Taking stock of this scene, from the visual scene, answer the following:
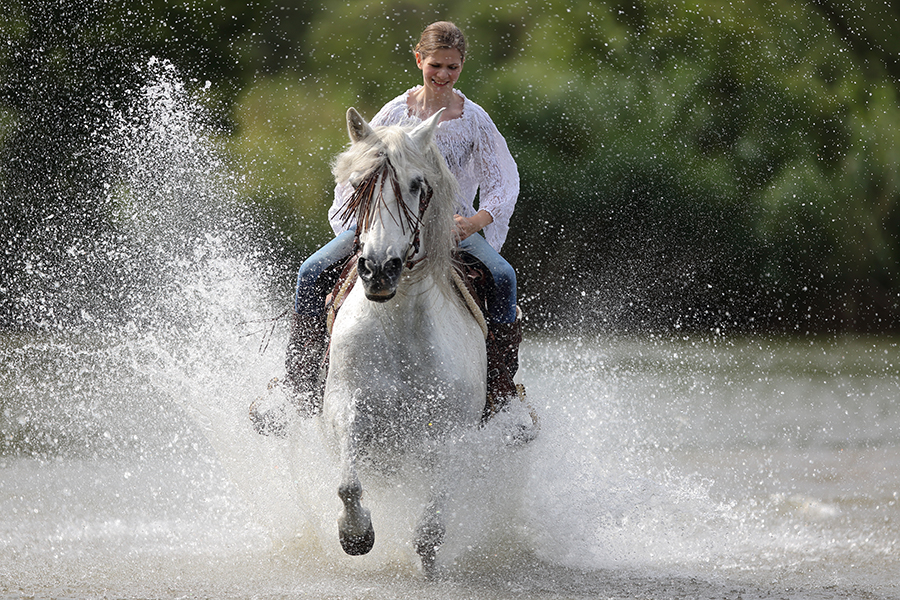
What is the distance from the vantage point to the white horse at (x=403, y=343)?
3.54m

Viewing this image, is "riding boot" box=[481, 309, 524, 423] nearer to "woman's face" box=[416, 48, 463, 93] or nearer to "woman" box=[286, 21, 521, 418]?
"woman" box=[286, 21, 521, 418]

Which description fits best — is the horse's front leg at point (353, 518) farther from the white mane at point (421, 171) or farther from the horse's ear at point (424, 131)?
the horse's ear at point (424, 131)

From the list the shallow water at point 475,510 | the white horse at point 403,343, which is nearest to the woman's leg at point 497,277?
the white horse at point 403,343

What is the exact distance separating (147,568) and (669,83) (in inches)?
733

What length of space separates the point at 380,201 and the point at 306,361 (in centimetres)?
116

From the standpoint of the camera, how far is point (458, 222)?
4.12 meters

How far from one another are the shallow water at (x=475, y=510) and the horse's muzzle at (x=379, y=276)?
3.11ft

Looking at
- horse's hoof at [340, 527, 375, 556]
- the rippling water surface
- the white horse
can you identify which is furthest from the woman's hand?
horse's hoof at [340, 527, 375, 556]

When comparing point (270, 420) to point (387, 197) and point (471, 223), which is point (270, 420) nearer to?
point (471, 223)

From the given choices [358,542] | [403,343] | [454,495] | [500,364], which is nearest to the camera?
[358,542]

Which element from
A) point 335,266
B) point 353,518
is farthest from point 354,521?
point 335,266

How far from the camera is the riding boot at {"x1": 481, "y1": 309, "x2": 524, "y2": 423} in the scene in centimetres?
441

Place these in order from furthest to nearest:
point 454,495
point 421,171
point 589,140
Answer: point 589,140, point 454,495, point 421,171

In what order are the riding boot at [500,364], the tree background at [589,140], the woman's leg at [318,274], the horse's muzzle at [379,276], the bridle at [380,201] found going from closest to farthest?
the horse's muzzle at [379,276]
the bridle at [380,201]
the woman's leg at [318,274]
the riding boot at [500,364]
the tree background at [589,140]
